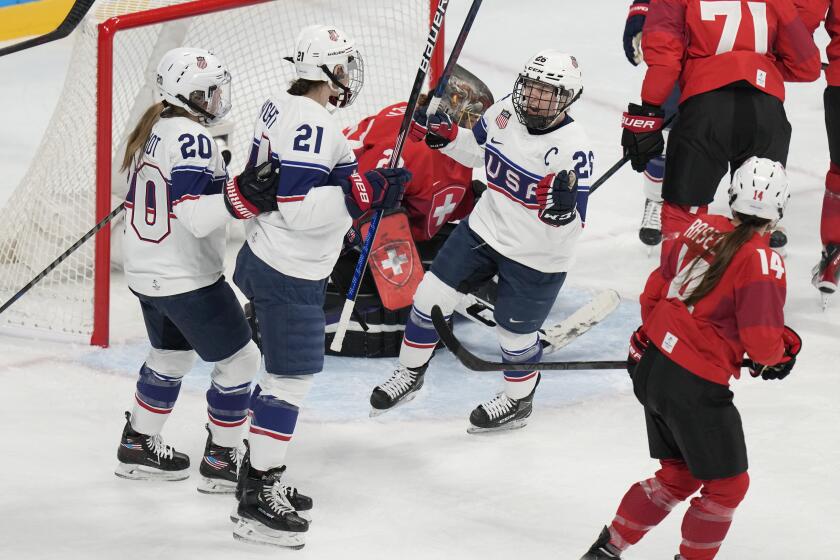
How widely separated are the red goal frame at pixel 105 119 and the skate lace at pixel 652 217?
77.1 inches

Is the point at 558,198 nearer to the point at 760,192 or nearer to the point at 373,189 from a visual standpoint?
the point at 373,189

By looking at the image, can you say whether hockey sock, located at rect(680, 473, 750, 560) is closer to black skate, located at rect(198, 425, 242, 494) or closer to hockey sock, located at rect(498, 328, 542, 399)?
hockey sock, located at rect(498, 328, 542, 399)

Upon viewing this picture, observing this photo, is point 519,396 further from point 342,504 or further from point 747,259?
point 747,259

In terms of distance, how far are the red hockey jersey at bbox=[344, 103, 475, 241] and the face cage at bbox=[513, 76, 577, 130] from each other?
0.78 metres

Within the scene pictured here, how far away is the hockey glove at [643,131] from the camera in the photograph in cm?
457

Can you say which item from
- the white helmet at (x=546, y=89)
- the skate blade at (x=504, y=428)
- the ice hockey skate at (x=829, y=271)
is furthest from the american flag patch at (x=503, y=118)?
the ice hockey skate at (x=829, y=271)

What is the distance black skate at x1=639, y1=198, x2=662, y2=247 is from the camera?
571cm

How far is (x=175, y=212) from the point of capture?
3451 millimetres

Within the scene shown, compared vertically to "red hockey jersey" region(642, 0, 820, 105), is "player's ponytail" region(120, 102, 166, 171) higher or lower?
lower

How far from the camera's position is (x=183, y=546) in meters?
3.45

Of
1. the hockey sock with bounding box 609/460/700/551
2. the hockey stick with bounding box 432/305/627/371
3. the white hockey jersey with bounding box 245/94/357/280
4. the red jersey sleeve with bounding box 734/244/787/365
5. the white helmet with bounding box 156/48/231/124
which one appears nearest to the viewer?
the red jersey sleeve with bounding box 734/244/787/365

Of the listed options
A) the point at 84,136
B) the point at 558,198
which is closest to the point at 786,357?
the point at 558,198

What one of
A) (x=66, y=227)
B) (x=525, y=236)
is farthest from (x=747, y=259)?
(x=66, y=227)

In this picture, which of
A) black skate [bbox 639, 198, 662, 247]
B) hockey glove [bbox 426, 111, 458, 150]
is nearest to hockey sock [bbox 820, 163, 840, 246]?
black skate [bbox 639, 198, 662, 247]
